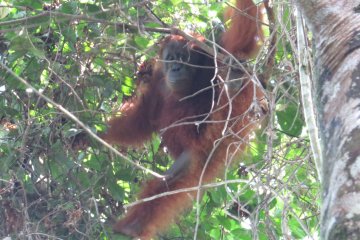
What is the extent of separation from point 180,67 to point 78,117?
96 cm

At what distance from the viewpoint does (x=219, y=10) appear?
3602 millimetres

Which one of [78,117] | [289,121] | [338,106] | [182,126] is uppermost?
[338,106]

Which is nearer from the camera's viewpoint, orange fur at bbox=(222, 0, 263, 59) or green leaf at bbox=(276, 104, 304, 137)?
green leaf at bbox=(276, 104, 304, 137)

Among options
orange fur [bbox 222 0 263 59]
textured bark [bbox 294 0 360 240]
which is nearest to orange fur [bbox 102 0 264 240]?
orange fur [bbox 222 0 263 59]

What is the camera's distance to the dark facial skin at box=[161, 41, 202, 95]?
13.4 ft

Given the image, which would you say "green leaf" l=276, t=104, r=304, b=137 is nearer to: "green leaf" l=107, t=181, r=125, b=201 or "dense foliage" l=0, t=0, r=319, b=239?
"dense foliage" l=0, t=0, r=319, b=239

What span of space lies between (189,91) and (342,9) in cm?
255

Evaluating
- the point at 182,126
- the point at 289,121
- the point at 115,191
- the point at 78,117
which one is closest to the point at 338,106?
the point at 289,121

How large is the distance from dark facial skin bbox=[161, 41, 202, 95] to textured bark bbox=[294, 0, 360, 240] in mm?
2331

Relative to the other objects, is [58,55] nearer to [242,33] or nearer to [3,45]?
[3,45]

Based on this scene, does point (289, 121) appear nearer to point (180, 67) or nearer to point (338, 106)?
point (180, 67)

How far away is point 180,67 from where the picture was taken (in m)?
4.11

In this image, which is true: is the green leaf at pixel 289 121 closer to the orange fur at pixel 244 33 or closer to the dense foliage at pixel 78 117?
the dense foliage at pixel 78 117

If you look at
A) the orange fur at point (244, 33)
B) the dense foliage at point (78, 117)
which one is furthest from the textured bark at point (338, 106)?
the orange fur at point (244, 33)
